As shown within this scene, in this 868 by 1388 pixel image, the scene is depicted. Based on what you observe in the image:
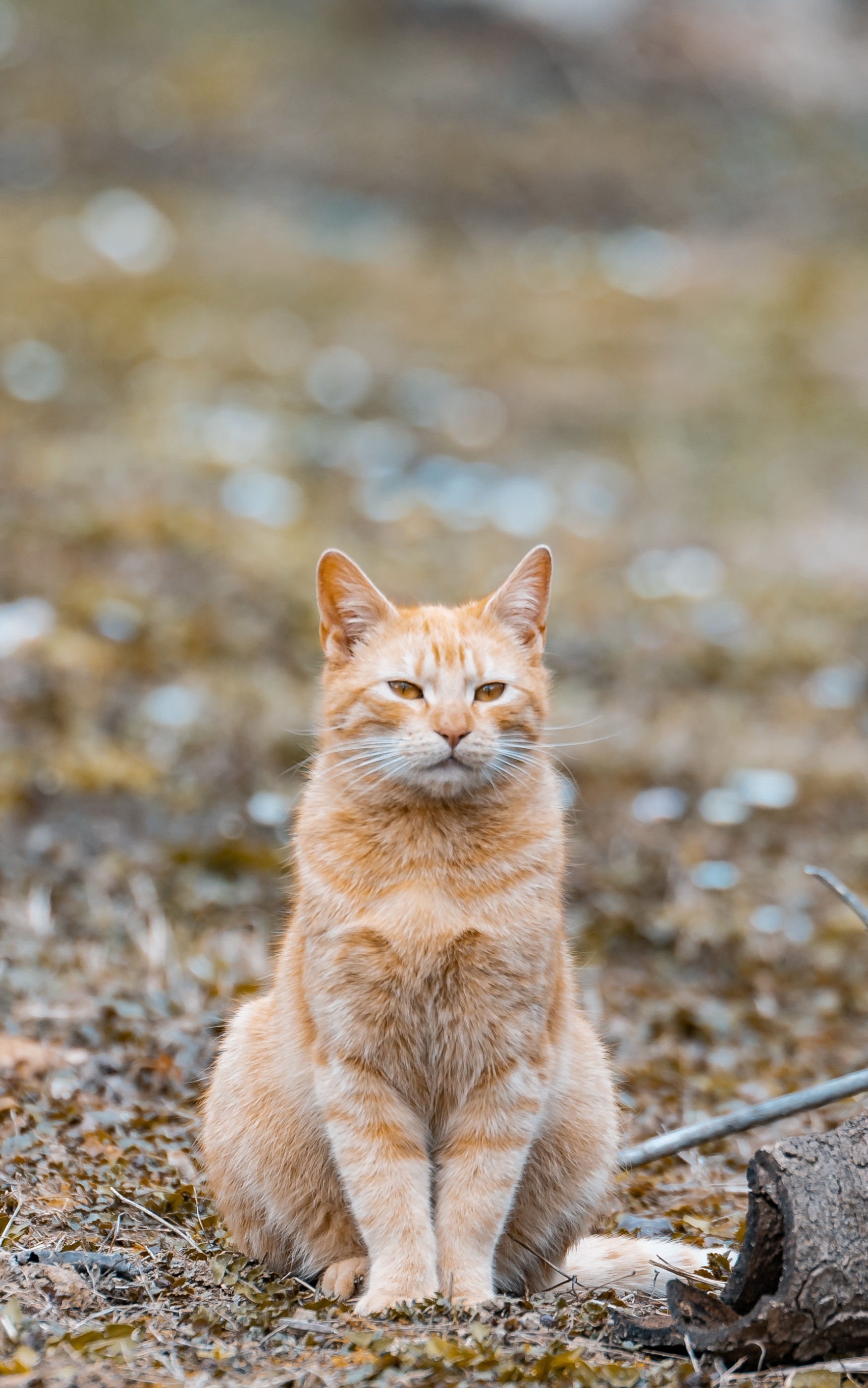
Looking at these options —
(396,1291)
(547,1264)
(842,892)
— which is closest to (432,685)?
(842,892)

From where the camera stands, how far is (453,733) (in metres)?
2.97

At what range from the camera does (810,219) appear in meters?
13.6

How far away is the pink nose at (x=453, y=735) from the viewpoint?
2971mm

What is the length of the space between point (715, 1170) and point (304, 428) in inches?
266

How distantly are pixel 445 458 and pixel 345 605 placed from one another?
6424mm

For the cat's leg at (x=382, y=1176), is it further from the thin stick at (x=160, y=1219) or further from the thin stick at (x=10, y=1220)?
the thin stick at (x=10, y=1220)

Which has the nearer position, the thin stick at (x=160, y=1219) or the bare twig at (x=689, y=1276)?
the bare twig at (x=689, y=1276)

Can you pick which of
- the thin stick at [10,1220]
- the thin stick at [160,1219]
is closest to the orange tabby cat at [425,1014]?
the thin stick at [160,1219]

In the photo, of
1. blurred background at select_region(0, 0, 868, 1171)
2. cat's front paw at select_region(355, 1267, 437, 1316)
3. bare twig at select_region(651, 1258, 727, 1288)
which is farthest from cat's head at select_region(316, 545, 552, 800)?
bare twig at select_region(651, 1258, 727, 1288)

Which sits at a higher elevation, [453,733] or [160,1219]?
[453,733]

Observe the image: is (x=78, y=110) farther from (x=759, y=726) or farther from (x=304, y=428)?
(x=759, y=726)

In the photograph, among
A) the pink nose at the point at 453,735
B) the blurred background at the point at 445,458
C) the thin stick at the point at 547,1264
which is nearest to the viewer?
the pink nose at the point at 453,735

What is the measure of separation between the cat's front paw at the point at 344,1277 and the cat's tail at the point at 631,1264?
0.48 metres

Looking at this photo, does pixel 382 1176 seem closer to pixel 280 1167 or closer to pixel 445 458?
pixel 280 1167
